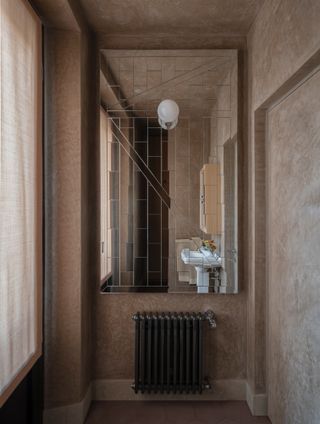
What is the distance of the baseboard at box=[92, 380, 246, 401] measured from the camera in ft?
8.64

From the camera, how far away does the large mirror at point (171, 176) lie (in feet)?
8.61

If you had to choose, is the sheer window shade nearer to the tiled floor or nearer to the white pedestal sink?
the tiled floor

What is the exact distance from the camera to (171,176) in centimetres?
265

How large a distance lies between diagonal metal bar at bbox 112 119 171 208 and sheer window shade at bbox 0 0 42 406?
67 cm

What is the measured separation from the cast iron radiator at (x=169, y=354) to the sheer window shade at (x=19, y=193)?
0.77 metres

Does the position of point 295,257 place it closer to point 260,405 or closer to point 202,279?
point 202,279

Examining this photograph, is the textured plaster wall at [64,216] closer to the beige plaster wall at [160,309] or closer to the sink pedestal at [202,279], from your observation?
the beige plaster wall at [160,309]

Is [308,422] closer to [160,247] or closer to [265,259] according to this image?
[265,259]

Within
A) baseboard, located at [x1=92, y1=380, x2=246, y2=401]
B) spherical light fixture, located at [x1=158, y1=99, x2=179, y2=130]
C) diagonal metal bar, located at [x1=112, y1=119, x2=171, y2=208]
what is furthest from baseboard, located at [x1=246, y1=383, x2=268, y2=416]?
spherical light fixture, located at [x1=158, y1=99, x2=179, y2=130]

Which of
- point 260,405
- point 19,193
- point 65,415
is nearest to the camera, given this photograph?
point 19,193

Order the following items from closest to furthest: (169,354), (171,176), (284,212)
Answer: (284,212)
(169,354)
(171,176)

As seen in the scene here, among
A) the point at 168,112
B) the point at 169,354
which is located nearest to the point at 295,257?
the point at 169,354

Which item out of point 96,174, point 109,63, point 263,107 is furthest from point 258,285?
point 109,63

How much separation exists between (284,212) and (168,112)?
3.65ft
